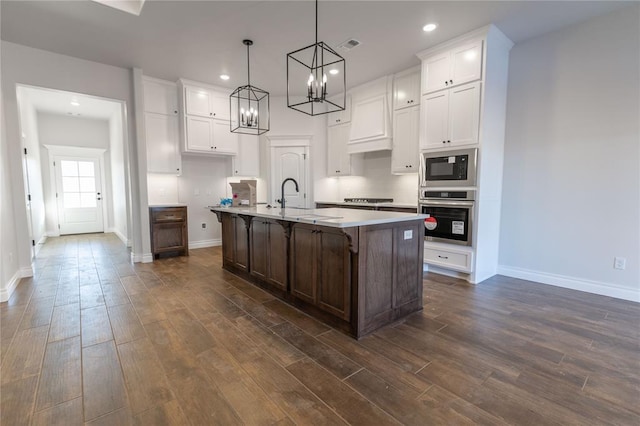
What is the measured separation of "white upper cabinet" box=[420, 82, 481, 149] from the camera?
11.3 feet

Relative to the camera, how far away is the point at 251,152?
19.8 ft

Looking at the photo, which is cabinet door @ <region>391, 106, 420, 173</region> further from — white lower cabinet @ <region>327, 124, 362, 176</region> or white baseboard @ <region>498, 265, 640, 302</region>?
white baseboard @ <region>498, 265, 640, 302</region>

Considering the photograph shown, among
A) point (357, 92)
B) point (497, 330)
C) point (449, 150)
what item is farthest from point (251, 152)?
point (497, 330)

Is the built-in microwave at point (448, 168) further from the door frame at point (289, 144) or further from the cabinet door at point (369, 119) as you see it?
the door frame at point (289, 144)

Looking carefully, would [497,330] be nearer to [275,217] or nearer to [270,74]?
[275,217]

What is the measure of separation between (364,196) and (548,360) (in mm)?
4072

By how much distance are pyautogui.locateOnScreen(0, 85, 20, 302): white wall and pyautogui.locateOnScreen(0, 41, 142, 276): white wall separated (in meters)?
0.10

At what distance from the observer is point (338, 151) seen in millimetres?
5715

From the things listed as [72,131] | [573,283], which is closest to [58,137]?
[72,131]

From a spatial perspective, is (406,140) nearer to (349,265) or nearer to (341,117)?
(341,117)

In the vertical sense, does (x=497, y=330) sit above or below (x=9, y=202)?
below

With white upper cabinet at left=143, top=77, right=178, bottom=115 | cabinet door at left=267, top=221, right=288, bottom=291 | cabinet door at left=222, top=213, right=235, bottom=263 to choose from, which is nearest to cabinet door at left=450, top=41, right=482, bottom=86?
cabinet door at left=267, top=221, right=288, bottom=291

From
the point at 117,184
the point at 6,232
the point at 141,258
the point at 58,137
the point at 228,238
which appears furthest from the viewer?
the point at 58,137

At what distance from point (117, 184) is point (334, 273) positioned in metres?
6.71
